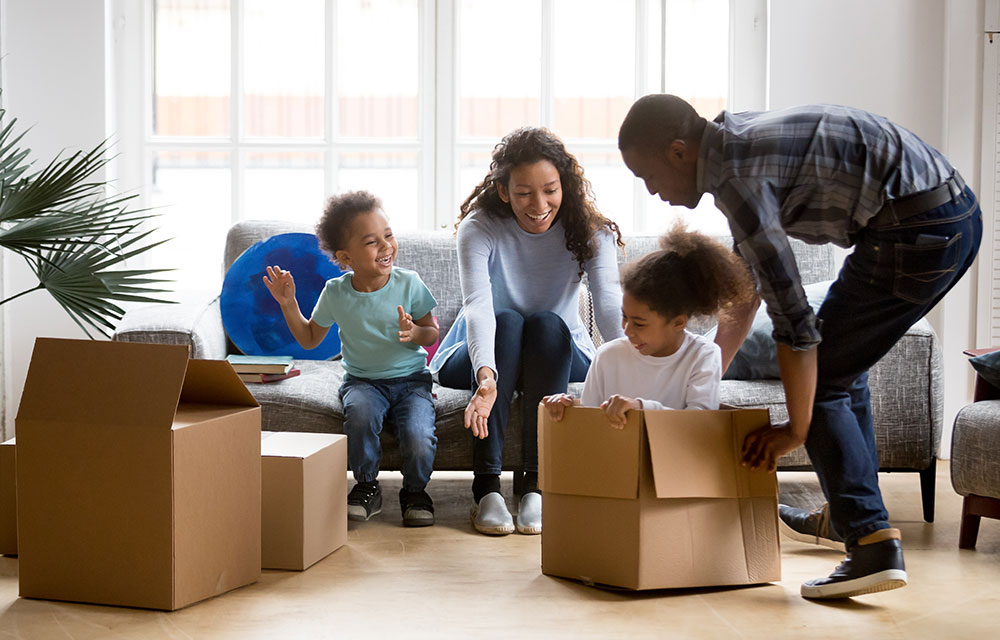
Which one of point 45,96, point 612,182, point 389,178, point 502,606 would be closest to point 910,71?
point 612,182

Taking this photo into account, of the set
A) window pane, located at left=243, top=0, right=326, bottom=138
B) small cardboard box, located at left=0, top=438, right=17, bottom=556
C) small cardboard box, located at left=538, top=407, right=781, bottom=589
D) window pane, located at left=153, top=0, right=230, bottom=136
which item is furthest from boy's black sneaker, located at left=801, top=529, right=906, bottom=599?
window pane, located at left=153, top=0, right=230, bottom=136

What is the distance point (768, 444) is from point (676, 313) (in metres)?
0.32

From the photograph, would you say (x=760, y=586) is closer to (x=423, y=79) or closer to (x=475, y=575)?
(x=475, y=575)

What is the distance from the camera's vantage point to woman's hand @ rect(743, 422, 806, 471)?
5.87 feet

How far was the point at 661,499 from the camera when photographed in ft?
5.94

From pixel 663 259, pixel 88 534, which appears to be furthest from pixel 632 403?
pixel 88 534

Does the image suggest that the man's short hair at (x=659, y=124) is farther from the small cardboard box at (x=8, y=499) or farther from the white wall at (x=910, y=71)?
the white wall at (x=910, y=71)

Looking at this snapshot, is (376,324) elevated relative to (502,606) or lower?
elevated

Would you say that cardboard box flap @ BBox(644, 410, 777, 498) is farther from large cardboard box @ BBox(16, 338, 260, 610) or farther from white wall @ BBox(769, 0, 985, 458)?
white wall @ BBox(769, 0, 985, 458)

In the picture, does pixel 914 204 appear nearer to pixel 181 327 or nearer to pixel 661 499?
pixel 661 499

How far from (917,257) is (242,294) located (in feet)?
6.03

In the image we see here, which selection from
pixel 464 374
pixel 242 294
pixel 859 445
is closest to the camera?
pixel 859 445

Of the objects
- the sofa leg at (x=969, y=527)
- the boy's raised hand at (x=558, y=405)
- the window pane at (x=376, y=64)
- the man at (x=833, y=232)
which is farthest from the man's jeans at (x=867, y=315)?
the window pane at (x=376, y=64)

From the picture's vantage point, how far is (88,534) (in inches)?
68.7
